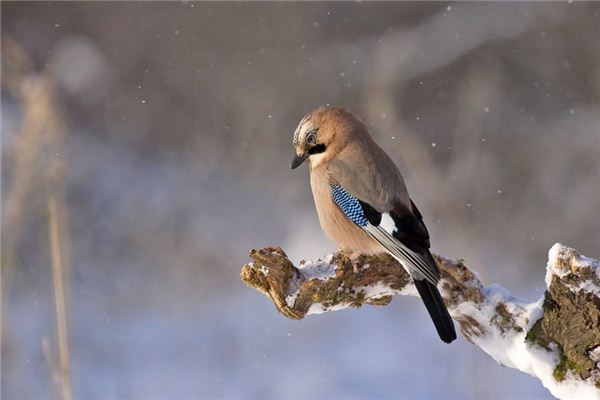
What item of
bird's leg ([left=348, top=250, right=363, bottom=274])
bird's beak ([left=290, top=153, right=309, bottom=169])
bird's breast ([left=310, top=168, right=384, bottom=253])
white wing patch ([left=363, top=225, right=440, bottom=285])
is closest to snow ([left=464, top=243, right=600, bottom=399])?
white wing patch ([left=363, top=225, right=440, bottom=285])

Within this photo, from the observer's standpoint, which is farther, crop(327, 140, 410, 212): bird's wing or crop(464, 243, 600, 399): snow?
crop(327, 140, 410, 212): bird's wing

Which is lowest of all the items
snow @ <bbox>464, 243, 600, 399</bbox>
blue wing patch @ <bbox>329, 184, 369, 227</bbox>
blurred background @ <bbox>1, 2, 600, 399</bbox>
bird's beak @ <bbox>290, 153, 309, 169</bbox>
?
snow @ <bbox>464, 243, 600, 399</bbox>

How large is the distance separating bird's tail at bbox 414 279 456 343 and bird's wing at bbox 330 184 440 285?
0.03 meters

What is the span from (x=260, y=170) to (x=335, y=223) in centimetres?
346

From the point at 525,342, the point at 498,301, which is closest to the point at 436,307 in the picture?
the point at 498,301

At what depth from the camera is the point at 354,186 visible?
2959 mm

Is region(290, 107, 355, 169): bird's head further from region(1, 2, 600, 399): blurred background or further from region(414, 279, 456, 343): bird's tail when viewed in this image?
region(1, 2, 600, 399): blurred background

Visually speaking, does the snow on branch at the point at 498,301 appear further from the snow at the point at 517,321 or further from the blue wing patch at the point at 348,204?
the blue wing patch at the point at 348,204

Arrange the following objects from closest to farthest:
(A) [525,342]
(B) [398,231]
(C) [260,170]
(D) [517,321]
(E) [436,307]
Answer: (A) [525,342] → (D) [517,321] → (E) [436,307] → (B) [398,231] → (C) [260,170]

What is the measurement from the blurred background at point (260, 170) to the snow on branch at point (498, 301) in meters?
2.06

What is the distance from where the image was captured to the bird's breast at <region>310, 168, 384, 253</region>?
9.45 feet

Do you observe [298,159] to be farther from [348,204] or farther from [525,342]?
[525,342]

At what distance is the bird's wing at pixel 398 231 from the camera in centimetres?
250

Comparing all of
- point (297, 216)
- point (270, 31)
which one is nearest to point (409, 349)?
point (297, 216)
